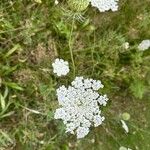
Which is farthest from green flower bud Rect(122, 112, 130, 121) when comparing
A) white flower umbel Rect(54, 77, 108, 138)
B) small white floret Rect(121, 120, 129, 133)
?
white flower umbel Rect(54, 77, 108, 138)

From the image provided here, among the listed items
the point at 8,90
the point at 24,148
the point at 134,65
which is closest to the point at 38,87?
the point at 8,90

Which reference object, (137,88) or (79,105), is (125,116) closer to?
(137,88)

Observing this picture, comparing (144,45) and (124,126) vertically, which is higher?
(144,45)

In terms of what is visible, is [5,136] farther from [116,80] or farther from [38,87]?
[116,80]

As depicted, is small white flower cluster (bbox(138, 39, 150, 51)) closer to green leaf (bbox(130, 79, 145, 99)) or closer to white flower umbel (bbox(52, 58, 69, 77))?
green leaf (bbox(130, 79, 145, 99))

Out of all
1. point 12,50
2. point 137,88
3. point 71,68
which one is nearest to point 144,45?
point 137,88

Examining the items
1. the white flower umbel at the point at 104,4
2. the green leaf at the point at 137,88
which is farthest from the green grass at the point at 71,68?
the white flower umbel at the point at 104,4
